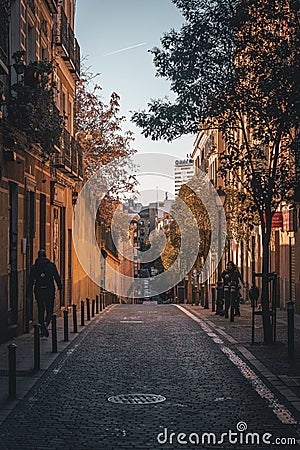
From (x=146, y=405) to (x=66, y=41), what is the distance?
66.7 feet

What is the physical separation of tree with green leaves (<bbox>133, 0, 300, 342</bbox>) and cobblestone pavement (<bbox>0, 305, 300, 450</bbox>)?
3267mm

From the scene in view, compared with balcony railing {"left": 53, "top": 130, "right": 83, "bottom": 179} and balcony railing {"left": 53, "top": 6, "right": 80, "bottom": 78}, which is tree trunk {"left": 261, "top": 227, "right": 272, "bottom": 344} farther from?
balcony railing {"left": 53, "top": 6, "right": 80, "bottom": 78}

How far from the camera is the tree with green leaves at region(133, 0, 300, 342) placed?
15945mm

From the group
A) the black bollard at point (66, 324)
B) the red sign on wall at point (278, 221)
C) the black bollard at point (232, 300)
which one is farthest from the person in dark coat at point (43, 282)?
the red sign on wall at point (278, 221)

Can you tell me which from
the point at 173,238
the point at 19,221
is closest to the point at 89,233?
the point at 173,238

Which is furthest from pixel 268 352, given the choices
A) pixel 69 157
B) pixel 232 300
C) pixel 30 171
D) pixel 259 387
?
pixel 69 157

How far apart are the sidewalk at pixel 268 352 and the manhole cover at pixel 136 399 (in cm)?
163

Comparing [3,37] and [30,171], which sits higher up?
[3,37]

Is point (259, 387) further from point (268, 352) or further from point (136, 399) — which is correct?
point (268, 352)

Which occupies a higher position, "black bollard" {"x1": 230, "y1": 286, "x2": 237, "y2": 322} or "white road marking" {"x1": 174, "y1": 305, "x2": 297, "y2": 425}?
"black bollard" {"x1": 230, "y1": 286, "x2": 237, "y2": 322}

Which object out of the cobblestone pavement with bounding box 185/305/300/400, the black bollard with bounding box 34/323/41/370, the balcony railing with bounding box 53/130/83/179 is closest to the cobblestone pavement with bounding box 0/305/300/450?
the black bollard with bounding box 34/323/41/370

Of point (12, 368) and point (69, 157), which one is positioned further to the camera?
point (69, 157)

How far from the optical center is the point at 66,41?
2859 centimetres

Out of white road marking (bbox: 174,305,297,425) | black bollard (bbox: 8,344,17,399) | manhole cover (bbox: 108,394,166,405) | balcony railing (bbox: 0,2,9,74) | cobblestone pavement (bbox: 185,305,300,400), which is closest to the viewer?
white road marking (bbox: 174,305,297,425)
